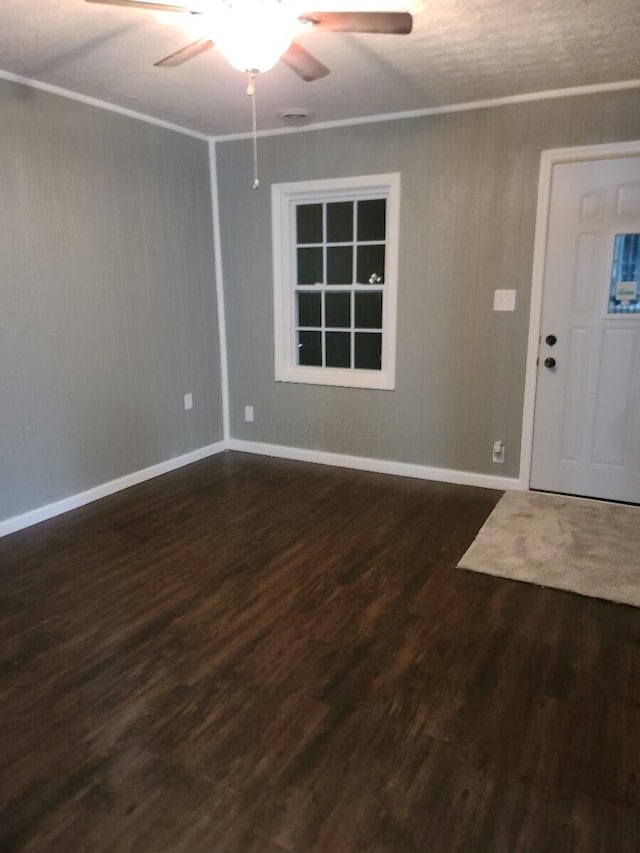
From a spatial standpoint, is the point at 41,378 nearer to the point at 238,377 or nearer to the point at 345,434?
the point at 238,377

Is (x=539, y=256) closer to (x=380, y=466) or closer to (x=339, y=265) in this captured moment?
(x=339, y=265)

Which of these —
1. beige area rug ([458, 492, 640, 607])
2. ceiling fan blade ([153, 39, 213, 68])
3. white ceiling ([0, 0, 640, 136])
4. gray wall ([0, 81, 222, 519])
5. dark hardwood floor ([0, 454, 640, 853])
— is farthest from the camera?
gray wall ([0, 81, 222, 519])

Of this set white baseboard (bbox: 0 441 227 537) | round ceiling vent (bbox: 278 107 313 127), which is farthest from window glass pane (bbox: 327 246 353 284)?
white baseboard (bbox: 0 441 227 537)

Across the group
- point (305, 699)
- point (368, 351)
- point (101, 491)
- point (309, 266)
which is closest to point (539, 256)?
point (368, 351)

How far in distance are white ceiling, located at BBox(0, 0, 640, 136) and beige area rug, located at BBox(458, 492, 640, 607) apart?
244 centimetres

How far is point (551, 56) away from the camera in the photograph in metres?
2.88

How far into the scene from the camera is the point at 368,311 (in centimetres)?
439

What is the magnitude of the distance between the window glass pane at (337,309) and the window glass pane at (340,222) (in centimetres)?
41

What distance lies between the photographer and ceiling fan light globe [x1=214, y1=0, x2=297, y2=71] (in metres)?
1.95

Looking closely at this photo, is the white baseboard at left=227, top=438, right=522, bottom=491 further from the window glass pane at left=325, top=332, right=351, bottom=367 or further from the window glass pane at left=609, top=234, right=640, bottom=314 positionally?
the window glass pane at left=609, top=234, right=640, bottom=314

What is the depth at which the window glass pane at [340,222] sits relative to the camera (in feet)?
14.2

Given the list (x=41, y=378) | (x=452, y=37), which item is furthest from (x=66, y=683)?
(x=452, y=37)

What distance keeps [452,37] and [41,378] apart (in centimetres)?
280

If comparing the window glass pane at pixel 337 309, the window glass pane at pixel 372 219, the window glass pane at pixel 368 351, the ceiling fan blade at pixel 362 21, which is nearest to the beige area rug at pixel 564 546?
the window glass pane at pixel 368 351
